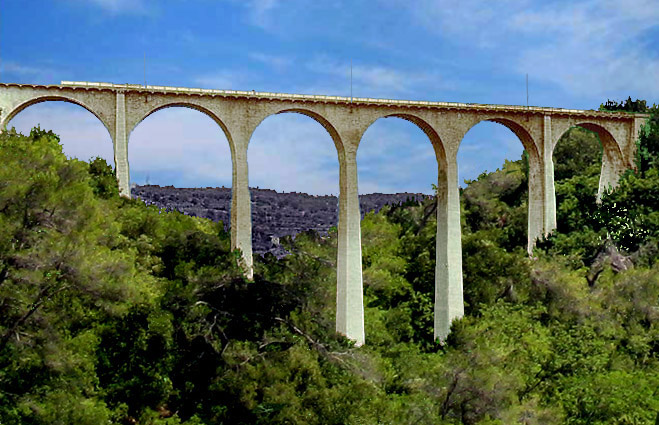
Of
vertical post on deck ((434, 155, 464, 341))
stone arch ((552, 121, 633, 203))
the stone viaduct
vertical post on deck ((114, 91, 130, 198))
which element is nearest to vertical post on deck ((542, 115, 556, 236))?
the stone viaduct

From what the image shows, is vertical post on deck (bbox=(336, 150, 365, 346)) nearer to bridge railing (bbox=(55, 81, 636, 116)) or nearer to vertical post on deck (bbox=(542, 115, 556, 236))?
bridge railing (bbox=(55, 81, 636, 116))

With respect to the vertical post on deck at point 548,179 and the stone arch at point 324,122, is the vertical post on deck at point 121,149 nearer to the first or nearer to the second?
the stone arch at point 324,122

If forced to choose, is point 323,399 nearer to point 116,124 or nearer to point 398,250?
point 116,124

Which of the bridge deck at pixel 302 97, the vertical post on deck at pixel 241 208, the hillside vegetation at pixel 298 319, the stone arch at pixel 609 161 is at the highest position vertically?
the bridge deck at pixel 302 97

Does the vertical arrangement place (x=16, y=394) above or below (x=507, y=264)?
below

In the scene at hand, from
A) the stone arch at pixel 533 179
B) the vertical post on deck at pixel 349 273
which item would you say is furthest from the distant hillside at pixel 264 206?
the vertical post on deck at pixel 349 273

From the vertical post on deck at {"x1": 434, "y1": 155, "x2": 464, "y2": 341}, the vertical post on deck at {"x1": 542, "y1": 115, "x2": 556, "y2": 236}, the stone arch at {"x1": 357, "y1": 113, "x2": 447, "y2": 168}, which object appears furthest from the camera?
the vertical post on deck at {"x1": 542, "y1": 115, "x2": 556, "y2": 236}

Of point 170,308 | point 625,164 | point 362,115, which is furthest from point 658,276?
point 170,308
